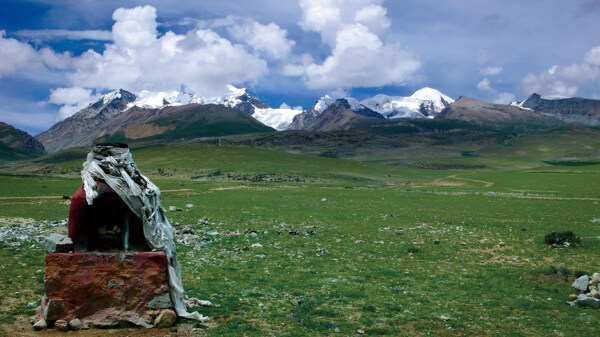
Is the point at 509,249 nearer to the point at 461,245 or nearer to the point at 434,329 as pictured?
the point at 461,245

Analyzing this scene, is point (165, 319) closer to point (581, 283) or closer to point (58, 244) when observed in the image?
point (58, 244)

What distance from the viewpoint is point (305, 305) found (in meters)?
12.9

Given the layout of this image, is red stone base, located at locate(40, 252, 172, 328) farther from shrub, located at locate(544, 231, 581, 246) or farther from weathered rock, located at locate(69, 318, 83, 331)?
shrub, located at locate(544, 231, 581, 246)

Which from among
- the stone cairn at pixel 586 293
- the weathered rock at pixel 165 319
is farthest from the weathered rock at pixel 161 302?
the stone cairn at pixel 586 293

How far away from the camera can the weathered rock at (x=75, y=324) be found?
10.4 metres

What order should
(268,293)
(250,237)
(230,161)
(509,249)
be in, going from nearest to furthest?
1. (268,293)
2. (509,249)
3. (250,237)
4. (230,161)

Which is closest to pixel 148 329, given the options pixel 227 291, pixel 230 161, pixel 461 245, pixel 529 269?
pixel 227 291

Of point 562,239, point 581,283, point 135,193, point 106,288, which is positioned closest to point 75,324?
point 106,288

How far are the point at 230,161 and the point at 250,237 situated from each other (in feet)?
391

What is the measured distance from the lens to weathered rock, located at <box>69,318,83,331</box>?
10375 millimetres

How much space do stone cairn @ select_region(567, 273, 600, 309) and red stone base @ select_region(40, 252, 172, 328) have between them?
42.7 feet

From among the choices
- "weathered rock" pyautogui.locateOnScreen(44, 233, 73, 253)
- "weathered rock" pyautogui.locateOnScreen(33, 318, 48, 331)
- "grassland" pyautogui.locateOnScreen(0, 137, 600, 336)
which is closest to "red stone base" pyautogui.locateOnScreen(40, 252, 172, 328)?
"weathered rock" pyautogui.locateOnScreen(33, 318, 48, 331)

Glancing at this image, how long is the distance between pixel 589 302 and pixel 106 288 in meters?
14.7

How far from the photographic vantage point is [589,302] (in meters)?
13.1
